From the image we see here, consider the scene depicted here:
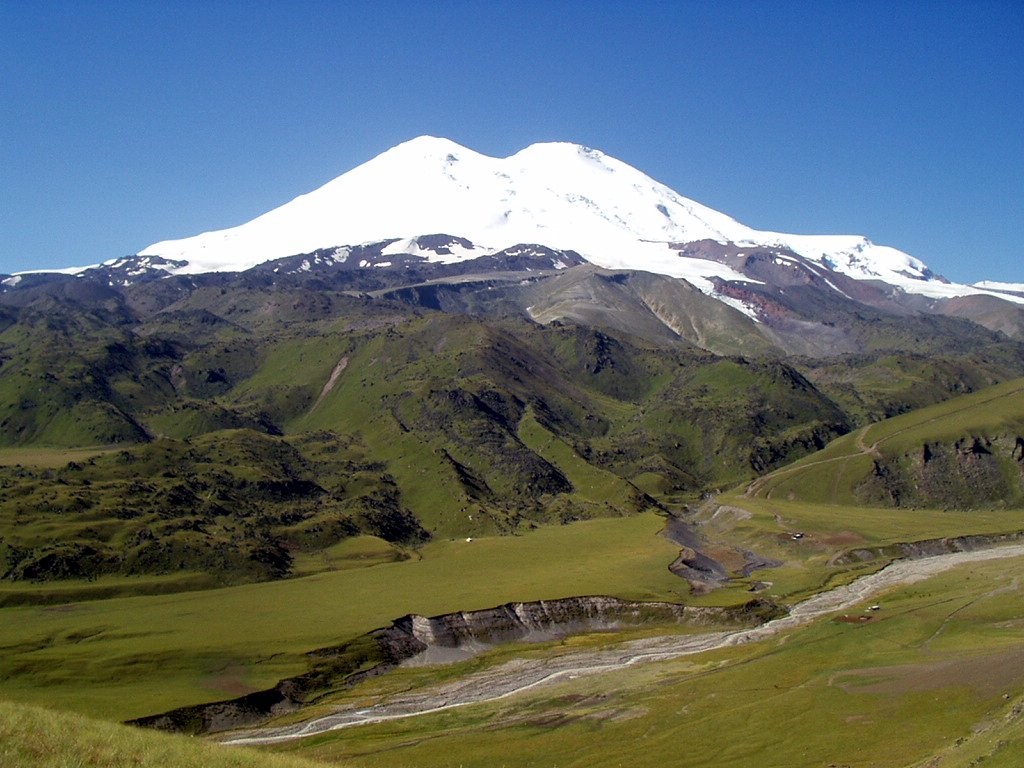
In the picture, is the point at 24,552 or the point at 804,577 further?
the point at 804,577

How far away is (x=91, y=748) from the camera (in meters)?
35.3

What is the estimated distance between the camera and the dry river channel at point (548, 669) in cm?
10556

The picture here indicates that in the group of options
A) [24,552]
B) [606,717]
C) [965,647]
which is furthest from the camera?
[24,552]

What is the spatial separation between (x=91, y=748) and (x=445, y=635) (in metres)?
111

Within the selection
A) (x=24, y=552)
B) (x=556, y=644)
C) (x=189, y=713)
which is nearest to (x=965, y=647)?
(x=556, y=644)

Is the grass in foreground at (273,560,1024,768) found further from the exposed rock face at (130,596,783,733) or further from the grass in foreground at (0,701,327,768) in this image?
the grass in foreground at (0,701,327,768)

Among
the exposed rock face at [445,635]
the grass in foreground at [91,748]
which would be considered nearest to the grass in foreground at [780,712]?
the exposed rock face at [445,635]

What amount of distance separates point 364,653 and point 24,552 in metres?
78.0

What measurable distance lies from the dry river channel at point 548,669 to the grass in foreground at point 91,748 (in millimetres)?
65179

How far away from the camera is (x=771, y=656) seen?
11188 cm

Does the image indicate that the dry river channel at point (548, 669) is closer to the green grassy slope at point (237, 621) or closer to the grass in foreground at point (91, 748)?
the green grassy slope at point (237, 621)

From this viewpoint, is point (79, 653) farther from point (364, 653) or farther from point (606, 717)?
point (606, 717)

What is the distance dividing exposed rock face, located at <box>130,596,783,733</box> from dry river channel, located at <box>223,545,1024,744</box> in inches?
282

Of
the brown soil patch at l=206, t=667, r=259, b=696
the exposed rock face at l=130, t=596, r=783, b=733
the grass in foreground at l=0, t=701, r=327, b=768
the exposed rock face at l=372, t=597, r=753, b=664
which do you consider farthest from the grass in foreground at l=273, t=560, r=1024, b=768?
the grass in foreground at l=0, t=701, r=327, b=768
